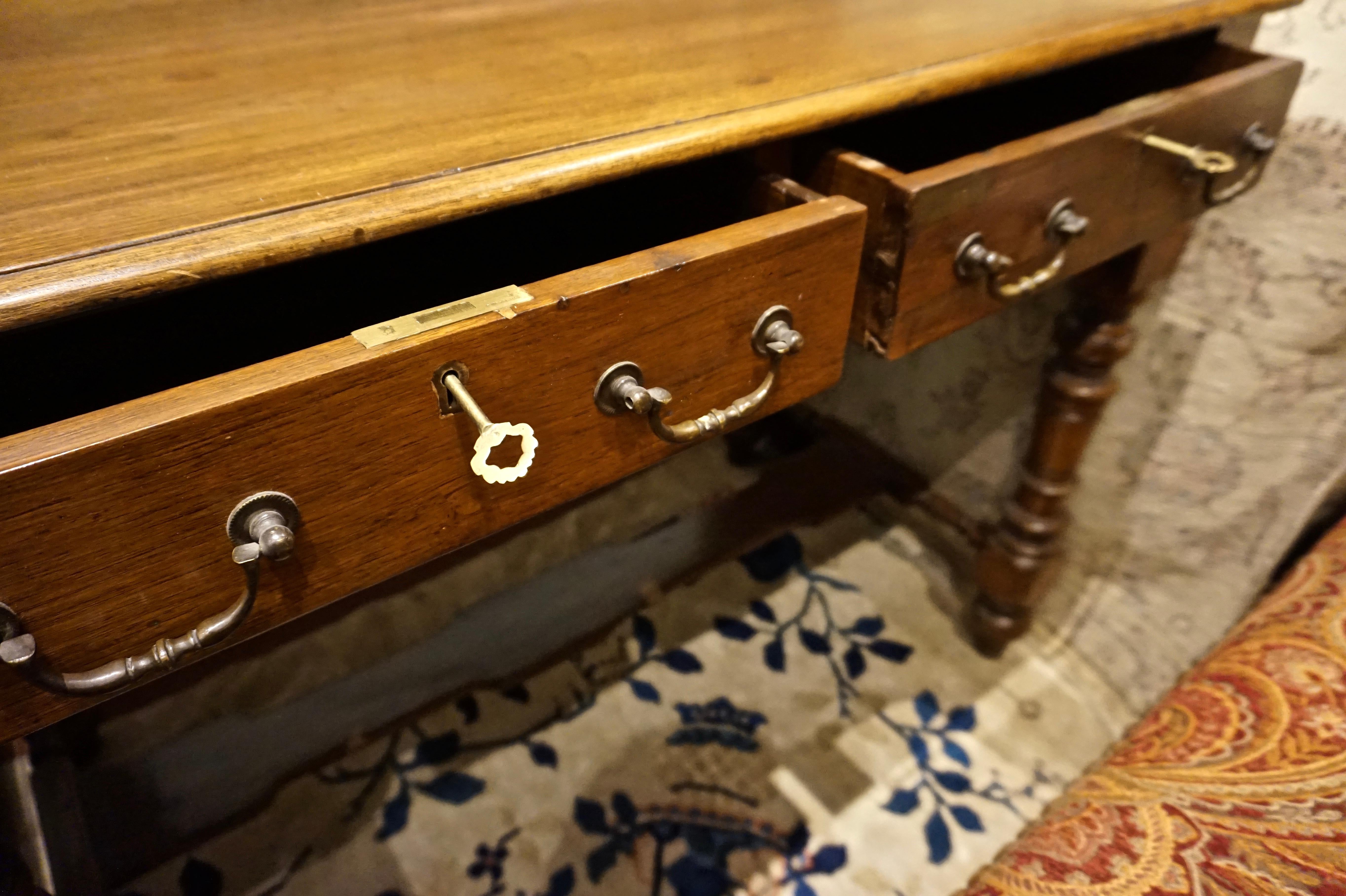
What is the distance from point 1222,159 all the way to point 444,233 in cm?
48

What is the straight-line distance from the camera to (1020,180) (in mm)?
455

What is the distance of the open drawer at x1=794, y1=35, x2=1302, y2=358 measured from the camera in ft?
1.43

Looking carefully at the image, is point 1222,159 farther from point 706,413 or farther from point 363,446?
point 363,446

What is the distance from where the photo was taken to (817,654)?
0.98 m

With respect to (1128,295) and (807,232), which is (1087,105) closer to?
(1128,295)

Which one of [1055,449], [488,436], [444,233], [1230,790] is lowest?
[1230,790]

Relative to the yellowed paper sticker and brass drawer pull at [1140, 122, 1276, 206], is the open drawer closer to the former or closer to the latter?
brass drawer pull at [1140, 122, 1276, 206]

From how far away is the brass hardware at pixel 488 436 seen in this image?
31 cm

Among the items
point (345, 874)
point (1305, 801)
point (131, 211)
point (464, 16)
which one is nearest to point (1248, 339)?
point (1305, 801)

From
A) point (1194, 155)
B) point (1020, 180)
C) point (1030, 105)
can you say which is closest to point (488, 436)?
point (1020, 180)

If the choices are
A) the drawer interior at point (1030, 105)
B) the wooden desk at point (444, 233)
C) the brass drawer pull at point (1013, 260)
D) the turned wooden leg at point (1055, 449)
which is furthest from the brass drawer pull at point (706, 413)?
the turned wooden leg at point (1055, 449)

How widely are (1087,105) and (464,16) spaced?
489mm

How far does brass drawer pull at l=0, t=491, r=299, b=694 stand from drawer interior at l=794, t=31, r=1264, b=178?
43cm

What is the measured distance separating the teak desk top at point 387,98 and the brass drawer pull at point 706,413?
0.08 metres
